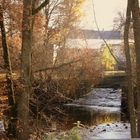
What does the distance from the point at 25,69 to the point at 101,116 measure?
56.1 feet

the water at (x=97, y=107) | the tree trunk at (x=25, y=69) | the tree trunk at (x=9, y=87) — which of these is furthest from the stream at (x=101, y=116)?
the tree trunk at (x=9, y=87)

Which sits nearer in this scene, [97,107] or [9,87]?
[9,87]

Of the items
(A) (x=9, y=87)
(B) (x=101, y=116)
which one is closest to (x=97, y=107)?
(B) (x=101, y=116)

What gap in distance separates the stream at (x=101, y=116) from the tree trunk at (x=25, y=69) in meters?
2.30

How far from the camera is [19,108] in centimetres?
1631

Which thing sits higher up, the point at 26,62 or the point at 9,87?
the point at 26,62

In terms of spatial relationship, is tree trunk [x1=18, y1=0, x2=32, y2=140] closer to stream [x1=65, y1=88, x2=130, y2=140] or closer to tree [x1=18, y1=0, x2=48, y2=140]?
tree [x1=18, y1=0, x2=48, y2=140]

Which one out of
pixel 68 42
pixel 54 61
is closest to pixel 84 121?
pixel 54 61

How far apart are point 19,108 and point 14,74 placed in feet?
4.98

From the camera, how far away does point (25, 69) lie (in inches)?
618

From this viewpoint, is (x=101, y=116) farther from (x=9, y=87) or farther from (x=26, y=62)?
(x=26, y=62)

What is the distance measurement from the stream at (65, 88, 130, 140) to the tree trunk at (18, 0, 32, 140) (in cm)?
230

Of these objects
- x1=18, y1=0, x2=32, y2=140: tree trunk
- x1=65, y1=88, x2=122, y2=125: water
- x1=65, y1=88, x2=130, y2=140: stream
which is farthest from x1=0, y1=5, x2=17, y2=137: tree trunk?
x1=65, y1=88, x2=122, y2=125: water

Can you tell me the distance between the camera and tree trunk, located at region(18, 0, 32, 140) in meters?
15.4
